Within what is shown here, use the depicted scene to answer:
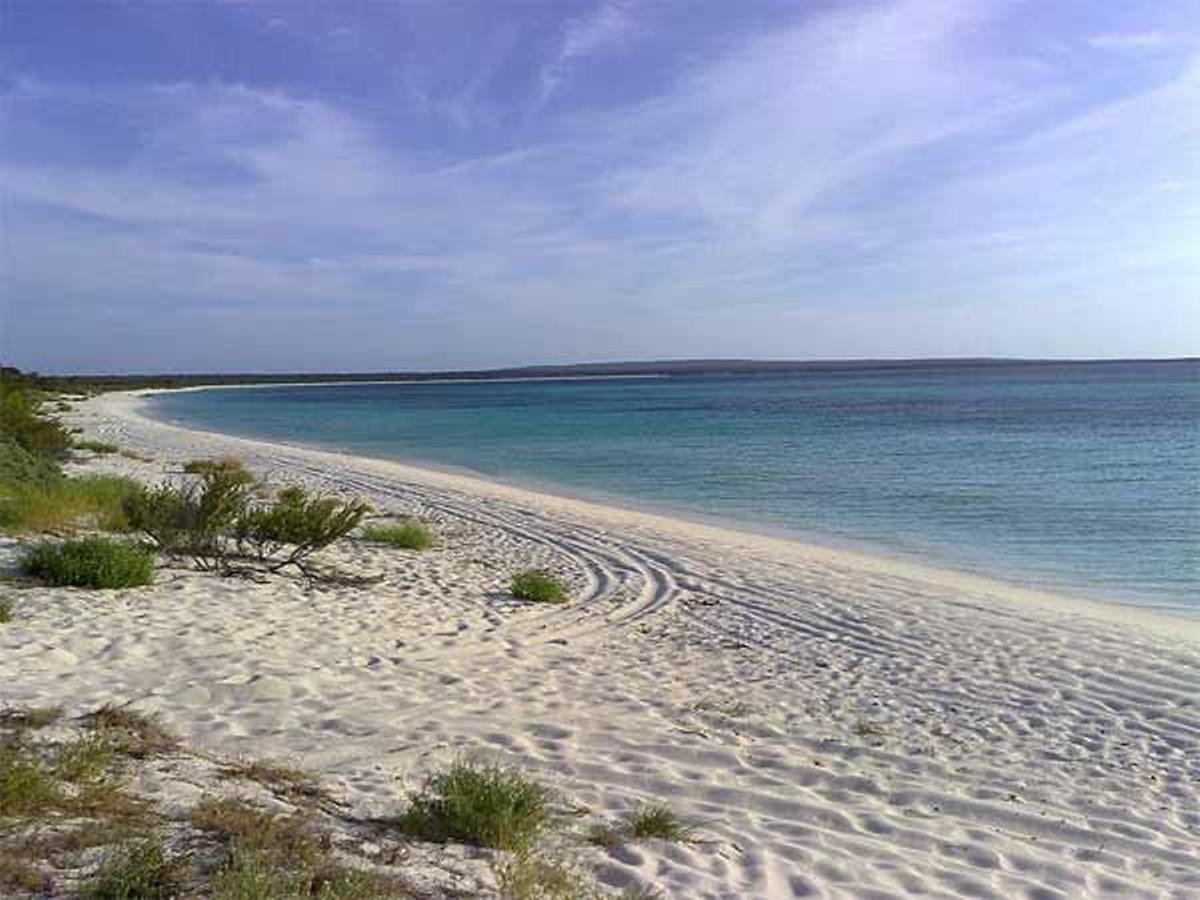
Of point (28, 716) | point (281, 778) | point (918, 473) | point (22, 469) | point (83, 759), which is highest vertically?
point (22, 469)

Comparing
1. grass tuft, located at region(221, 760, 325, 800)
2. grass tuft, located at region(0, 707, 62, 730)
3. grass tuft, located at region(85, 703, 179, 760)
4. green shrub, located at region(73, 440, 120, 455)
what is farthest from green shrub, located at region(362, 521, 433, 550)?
green shrub, located at region(73, 440, 120, 455)

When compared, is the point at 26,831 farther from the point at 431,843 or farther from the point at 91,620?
the point at 91,620

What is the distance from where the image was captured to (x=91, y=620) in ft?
24.5

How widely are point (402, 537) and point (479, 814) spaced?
28.1ft

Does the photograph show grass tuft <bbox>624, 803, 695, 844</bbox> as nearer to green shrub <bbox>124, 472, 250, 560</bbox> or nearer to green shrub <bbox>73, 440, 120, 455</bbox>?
green shrub <bbox>124, 472, 250, 560</bbox>

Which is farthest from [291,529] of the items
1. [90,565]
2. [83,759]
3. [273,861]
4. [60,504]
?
[273,861]

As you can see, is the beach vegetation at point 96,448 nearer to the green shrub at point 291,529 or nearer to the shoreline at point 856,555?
the shoreline at point 856,555

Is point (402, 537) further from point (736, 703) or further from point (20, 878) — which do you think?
point (20, 878)

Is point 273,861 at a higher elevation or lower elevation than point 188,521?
lower

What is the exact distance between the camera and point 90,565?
8539 millimetres

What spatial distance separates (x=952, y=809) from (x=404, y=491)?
15.3 metres

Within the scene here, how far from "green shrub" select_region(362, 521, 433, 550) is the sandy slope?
1.09m

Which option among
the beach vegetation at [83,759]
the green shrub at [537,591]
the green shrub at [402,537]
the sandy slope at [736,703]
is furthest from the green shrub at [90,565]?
the beach vegetation at [83,759]

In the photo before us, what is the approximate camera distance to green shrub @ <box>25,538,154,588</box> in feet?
27.9
